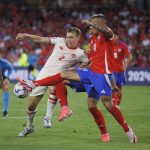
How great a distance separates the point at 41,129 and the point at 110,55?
10.6 feet

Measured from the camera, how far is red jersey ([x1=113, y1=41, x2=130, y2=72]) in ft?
61.0

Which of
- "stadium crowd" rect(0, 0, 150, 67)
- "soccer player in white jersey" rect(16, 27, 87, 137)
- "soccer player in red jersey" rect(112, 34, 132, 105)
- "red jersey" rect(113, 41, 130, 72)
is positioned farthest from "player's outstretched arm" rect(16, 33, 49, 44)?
"stadium crowd" rect(0, 0, 150, 67)

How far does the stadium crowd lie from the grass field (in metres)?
13.9

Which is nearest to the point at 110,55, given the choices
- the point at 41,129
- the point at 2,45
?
the point at 41,129

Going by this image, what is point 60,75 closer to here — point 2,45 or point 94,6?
point 2,45

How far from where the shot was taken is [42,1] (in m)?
44.8

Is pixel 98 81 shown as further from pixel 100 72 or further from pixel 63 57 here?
pixel 63 57

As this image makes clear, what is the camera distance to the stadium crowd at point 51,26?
3569 centimetres

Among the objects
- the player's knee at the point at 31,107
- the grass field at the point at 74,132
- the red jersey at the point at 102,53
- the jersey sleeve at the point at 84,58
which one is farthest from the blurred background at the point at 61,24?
the red jersey at the point at 102,53

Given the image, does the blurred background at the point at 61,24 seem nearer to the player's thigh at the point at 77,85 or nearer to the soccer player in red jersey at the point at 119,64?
the soccer player in red jersey at the point at 119,64

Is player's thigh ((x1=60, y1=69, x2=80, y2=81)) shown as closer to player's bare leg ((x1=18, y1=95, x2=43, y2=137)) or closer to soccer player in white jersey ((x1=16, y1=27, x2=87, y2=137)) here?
soccer player in white jersey ((x1=16, y1=27, x2=87, y2=137))

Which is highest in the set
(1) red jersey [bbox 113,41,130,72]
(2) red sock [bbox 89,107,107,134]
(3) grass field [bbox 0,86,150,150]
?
(1) red jersey [bbox 113,41,130,72]

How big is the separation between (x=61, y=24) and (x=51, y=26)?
2.17ft

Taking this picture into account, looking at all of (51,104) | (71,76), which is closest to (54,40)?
(71,76)
